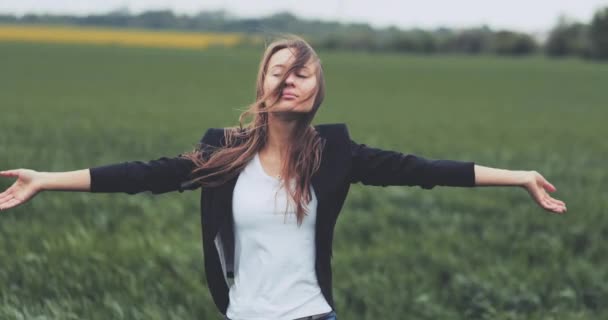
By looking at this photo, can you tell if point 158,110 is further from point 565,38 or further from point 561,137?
point 565,38

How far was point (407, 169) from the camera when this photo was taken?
3.06 m

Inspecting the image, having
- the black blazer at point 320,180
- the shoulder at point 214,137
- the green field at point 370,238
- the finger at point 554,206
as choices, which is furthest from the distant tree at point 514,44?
the shoulder at point 214,137

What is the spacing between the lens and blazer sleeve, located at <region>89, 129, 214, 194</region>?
2.92 metres

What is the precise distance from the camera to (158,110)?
25.3 m

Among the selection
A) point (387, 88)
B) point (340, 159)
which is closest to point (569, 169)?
point (340, 159)

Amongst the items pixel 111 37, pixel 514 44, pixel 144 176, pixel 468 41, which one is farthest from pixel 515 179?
pixel 468 41

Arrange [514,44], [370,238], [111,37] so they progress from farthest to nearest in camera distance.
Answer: [514,44], [111,37], [370,238]

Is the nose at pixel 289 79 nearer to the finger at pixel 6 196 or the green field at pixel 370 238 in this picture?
the finger at pixel 6 196

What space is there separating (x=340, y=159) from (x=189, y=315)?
2.34m

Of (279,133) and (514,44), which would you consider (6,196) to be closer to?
(279,133)

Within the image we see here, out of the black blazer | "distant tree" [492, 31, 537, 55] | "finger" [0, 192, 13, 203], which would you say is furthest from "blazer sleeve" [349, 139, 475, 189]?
"distant tree" [492, 31, 537, 55]

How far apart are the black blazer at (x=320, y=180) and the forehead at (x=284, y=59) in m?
0.23

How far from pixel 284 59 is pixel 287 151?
11.2 inches

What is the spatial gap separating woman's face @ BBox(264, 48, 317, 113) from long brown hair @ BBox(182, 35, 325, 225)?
0.01 metres
